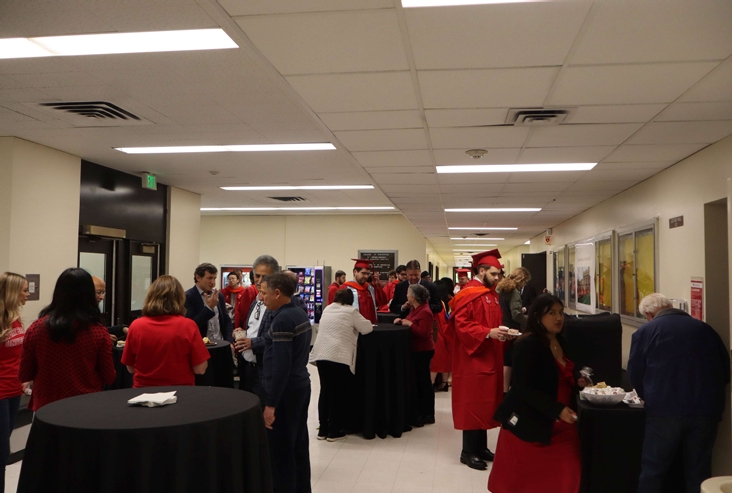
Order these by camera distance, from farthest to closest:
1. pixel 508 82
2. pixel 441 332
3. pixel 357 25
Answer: pixel 441 332 < pixel 508 82 < pixel 357 25

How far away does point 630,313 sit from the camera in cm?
696

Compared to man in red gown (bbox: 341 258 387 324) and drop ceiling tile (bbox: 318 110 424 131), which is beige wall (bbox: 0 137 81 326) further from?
drop ceiling tile (bbox: 318 110 424 131)

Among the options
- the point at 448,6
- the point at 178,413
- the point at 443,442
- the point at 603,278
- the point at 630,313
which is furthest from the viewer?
the point at 603,278

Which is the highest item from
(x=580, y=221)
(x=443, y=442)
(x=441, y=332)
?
(x=580, y=221)

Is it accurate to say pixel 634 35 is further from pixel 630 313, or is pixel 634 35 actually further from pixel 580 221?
pixel 580 221

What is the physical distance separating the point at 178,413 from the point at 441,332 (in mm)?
5479

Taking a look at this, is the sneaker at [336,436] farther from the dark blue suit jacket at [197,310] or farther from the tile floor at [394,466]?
the dark blue suit jacket at [197,310]

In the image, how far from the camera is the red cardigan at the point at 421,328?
6.34m

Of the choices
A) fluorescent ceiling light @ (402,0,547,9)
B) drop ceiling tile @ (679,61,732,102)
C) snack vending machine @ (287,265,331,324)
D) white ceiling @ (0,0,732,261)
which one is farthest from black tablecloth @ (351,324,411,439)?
snack vending machine @ (287,265,331,324)

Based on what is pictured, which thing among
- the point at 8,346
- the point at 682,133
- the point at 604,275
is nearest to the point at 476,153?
the point at 682,133

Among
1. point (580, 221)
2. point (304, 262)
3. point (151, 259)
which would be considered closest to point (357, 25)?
point (151, 259)

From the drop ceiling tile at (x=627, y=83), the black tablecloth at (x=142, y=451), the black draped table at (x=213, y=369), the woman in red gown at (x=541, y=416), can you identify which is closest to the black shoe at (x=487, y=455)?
the woman in red gown at (x=541, y=416)

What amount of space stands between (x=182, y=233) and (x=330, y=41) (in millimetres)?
7883

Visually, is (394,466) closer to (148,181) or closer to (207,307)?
(207,307)
